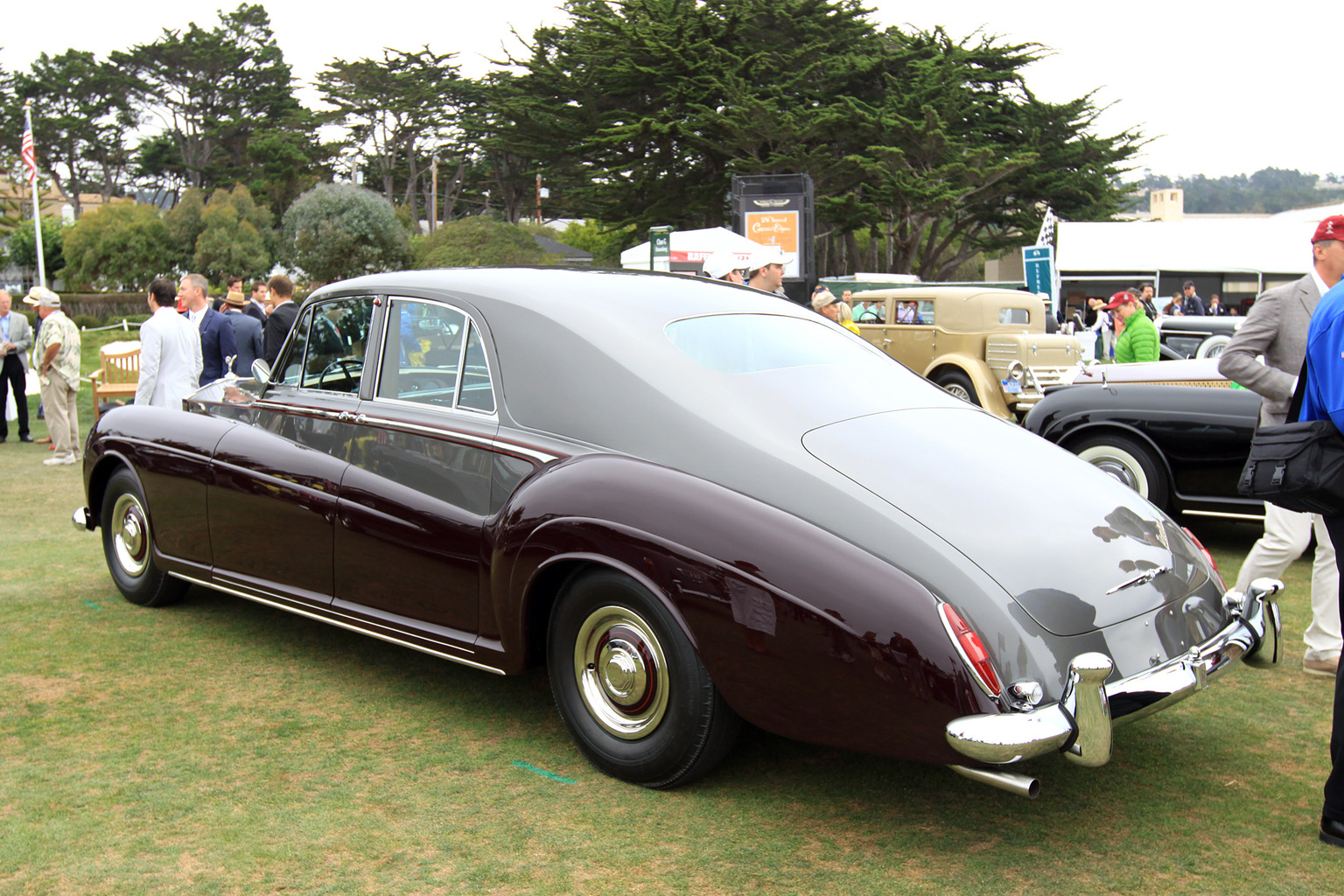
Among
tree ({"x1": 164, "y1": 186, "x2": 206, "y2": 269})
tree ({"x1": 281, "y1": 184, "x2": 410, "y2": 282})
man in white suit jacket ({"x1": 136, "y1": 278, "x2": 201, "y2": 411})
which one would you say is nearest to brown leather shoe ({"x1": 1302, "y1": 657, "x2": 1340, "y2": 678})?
man in white suit jacket ({"x1": 136, "y1": 278, "x2": 201, "y2": 411})

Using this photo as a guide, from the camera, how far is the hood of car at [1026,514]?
2836 mm

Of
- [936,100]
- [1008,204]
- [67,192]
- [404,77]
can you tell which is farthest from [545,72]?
[67,192]

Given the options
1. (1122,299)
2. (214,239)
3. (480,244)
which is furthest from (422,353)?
(214,239)

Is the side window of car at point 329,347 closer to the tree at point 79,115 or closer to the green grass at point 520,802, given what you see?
the green grass at point 520,802

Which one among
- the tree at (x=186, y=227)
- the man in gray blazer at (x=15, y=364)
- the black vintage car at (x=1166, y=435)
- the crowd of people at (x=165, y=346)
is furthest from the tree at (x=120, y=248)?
the black vintage car at (x=1166, y=435)

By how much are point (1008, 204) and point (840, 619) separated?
40.8 m

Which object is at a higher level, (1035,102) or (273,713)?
(1035,102)

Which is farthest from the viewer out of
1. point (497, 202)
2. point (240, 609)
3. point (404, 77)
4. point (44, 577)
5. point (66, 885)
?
point (497, 202)

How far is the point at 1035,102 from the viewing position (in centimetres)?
3988

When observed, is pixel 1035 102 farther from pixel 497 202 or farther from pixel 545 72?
pixel 497 202

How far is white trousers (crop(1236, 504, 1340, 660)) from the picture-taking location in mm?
4184

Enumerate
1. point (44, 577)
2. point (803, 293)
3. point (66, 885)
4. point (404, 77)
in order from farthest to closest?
point (404, 77) < point (803, 293) < point (44, 577) < point (66, 885)

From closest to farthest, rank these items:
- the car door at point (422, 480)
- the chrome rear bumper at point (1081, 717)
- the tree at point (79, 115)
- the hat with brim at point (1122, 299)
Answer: the chrome rear bumper at point (1081, 717) → the car door at point (422, 480) → the hat with brim at point (1122, 299) → the tree at point (79, 115)

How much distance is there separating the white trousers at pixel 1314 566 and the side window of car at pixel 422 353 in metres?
3.14
